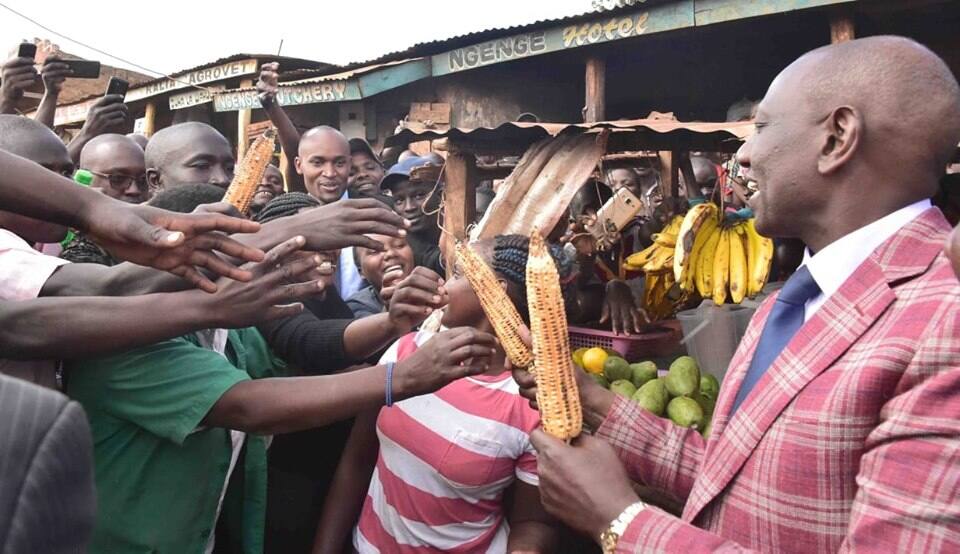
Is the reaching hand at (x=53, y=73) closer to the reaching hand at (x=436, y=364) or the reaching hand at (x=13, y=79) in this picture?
the reaching hand at (x=13, y=79)

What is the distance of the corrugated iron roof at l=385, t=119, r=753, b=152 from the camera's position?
11.2ft

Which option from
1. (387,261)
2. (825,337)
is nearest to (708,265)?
(387,261)

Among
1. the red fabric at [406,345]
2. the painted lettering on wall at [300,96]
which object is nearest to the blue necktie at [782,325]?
the red fabric at [406,345]

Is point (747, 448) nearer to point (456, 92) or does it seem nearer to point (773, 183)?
point (773, 183)

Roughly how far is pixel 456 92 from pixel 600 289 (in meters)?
5.69

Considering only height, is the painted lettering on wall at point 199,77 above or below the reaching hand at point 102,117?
above

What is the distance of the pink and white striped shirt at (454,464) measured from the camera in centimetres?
216

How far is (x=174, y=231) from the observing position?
1509mm

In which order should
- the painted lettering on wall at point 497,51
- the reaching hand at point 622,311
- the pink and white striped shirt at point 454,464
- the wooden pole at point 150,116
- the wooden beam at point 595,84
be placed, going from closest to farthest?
the pink and white striped shirt at point 454,464 → the reaching hand at point 622,311 → the wooden beam at point 595,84 → the painted lettering on wall at point 497,51 → the wooden pole at point 150,116

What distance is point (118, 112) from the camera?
4.99 metres

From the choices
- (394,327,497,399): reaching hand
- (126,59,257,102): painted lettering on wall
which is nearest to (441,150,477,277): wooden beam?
(394,327,497,399): reaching hand

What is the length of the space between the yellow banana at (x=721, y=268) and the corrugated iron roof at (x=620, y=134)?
0.53 metres

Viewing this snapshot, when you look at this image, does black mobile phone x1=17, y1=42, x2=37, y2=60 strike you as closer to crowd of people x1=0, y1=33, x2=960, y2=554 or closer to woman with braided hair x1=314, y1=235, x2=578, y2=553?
crowd of people x1=0, y1=33, x2=960, y2=554

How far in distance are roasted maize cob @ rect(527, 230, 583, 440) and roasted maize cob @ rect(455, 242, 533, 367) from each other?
150 millimetres
